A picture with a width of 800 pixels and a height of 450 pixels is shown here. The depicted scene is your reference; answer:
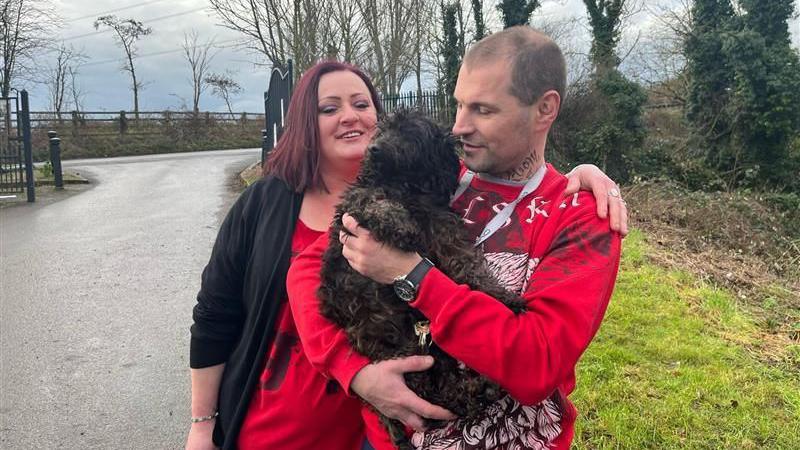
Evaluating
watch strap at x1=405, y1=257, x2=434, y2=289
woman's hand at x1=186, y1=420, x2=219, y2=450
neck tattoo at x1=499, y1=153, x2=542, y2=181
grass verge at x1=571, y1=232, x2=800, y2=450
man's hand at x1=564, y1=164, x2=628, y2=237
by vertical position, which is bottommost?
grass verge at x1=571, y1=232, x2=800, y2=450

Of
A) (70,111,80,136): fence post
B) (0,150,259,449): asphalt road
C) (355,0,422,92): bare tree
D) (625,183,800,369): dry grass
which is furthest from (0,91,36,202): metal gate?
(70,111,80,136): fence post

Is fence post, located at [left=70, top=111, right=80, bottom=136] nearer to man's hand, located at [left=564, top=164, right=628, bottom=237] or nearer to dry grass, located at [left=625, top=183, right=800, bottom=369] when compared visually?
dry grass, located at [left=625, top=183, right=800, bottom=369]

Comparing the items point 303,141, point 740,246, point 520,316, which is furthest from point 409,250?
point 740,246

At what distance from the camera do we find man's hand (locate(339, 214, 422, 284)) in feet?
5.98

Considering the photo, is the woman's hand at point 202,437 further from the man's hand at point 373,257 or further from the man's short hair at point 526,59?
the man's short hair at point 526,59

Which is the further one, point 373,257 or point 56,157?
point 56,157

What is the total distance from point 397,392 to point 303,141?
1.30 metres

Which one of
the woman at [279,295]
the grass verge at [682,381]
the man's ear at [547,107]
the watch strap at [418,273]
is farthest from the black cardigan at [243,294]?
the grass verge at [682,381]

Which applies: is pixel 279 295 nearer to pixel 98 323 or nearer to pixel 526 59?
pixel 526 59

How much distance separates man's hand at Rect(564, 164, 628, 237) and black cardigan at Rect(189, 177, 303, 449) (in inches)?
47.6

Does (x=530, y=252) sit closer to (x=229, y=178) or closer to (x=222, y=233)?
(x=222, y=233)

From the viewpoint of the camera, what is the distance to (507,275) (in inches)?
74.6

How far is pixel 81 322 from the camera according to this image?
268 inches

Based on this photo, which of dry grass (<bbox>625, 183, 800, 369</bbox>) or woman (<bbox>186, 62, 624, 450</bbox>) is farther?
dry grass (<bbox>625, 183, 800, 369</bbox>)
